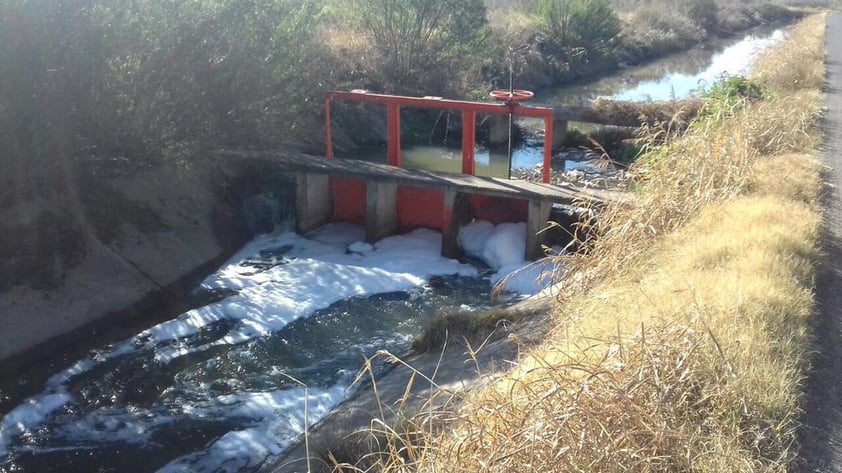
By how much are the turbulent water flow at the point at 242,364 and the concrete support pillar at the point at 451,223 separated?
200mm

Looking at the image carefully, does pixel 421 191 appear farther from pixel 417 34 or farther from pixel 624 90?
pixel 624 90

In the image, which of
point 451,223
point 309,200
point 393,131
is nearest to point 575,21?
point 393,131

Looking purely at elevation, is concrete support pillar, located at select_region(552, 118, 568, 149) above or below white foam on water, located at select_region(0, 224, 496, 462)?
above

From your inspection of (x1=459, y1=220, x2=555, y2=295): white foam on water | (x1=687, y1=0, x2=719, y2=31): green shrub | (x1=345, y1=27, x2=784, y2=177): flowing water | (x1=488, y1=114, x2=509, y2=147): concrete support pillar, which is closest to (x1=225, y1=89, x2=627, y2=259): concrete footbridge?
(x1=459, y1=220, x2=555, y2=295): white foam on water

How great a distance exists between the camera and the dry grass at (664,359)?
3650mm

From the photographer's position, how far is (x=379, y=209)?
13.4 metres

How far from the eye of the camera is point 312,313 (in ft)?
34.6

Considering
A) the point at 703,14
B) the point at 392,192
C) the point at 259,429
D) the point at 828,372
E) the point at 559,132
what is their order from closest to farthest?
1. the point at 828,372
2. the point at 259,429
3. the point at 392,192
4. the point at 559,132
5. the point at 703,14

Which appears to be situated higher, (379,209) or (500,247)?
(379,209)

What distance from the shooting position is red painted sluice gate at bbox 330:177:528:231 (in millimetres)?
13383

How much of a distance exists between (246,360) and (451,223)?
459 cm

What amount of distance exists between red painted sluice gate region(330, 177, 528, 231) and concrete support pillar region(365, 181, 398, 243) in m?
0.30

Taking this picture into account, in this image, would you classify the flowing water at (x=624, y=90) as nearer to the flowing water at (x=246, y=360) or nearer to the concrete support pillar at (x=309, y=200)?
the concrete support pillar at (x=309, y=200)

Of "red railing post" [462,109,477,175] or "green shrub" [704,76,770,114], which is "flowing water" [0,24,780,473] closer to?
"red railing post" [462,109,477,175]
